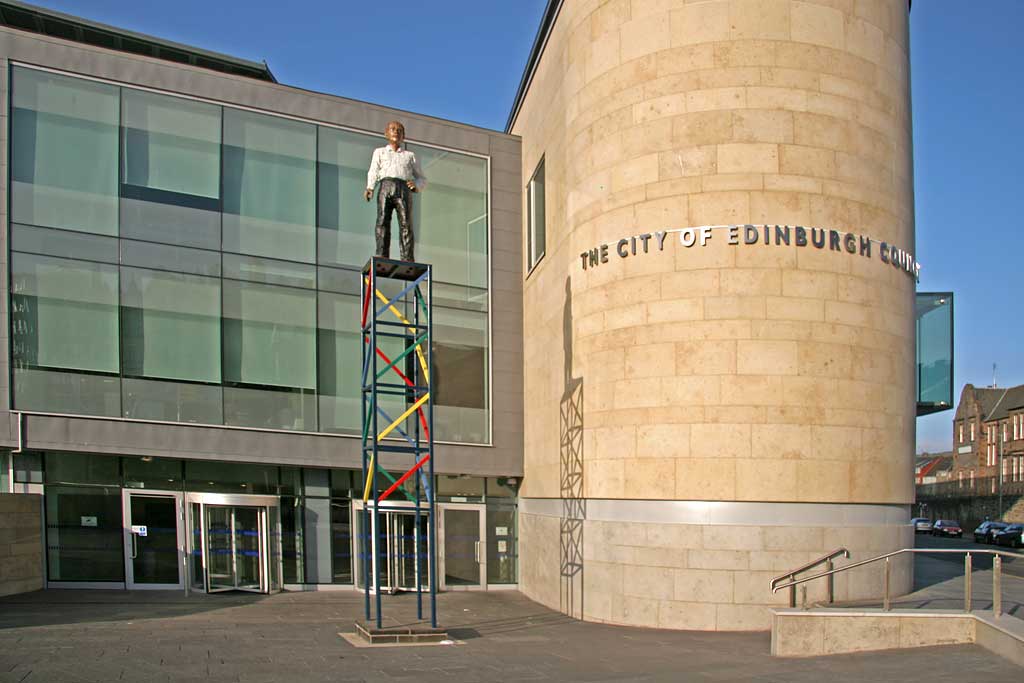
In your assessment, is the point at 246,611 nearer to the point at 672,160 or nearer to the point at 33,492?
the point at 33,492

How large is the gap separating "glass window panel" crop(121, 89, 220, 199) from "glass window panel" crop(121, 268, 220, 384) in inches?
77.4

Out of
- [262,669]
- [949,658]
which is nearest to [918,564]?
[949,658]

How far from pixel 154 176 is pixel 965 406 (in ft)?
276

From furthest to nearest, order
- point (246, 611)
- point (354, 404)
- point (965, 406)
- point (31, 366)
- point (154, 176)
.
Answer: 1. point (965, 406)
2. point (354, 404)
3. point (154, 176)
4. point (31, 366)
5. point (246, 611)

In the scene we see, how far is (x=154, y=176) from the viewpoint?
2011 centimetres

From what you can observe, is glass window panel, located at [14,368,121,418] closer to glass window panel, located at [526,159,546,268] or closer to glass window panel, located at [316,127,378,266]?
glass window panel, located at [316,127,378,266]

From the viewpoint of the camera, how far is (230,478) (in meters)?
20.6

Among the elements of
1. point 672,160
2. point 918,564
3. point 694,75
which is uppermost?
point 694,75

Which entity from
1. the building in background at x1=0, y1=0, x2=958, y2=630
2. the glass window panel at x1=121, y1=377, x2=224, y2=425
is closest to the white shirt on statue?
the building in background at x1=0, y1=0, x2=958, y2=630

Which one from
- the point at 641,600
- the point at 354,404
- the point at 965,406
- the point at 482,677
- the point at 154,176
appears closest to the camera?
the point at 482,677

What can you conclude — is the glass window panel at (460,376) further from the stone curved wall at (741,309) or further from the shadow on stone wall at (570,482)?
the stone curved wall at (741,309)

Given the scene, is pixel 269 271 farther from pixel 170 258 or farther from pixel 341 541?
pixel 341 541

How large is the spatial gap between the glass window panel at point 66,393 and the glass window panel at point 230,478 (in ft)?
6.86

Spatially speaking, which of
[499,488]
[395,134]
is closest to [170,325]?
[395,134]
